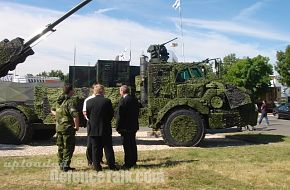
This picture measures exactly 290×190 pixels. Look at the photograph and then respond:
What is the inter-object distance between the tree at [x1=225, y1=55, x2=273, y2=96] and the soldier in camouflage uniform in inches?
1737

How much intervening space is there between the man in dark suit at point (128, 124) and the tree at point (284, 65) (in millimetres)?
41949

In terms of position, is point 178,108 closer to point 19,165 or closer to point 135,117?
point 135,117

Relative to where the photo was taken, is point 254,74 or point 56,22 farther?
point 254,74

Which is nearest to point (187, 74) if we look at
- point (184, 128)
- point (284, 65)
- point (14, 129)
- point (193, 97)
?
point (193, 97)

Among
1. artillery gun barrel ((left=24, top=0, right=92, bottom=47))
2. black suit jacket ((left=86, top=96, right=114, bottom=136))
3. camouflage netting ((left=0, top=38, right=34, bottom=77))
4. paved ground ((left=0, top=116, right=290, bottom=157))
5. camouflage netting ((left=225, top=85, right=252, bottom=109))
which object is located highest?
artillery gun barrel ((left=24, top=0, right=92, bottom=47))

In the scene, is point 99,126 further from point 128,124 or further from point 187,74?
point 187,74

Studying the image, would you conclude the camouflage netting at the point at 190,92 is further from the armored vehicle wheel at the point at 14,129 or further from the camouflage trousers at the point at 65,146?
the camouflage trousers at the point at 65,146

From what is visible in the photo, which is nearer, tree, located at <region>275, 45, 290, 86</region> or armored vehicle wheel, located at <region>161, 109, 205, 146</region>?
armored vehicle wheel, located at <region>161, 109, 205, 146</region>

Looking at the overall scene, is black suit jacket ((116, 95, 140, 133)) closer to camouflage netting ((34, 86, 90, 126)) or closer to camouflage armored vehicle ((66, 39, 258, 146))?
camouflage armored vehicle ((66, 39, 258, 146))

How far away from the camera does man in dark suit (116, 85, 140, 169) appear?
30.2ft

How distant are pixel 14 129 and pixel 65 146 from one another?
556 centimetres

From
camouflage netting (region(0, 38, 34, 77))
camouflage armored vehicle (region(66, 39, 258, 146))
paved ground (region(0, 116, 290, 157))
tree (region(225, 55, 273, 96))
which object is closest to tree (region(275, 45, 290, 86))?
tree (region(225, 55, 273, 96))

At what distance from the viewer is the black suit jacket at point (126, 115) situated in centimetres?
923

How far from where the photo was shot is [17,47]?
45.0ft
